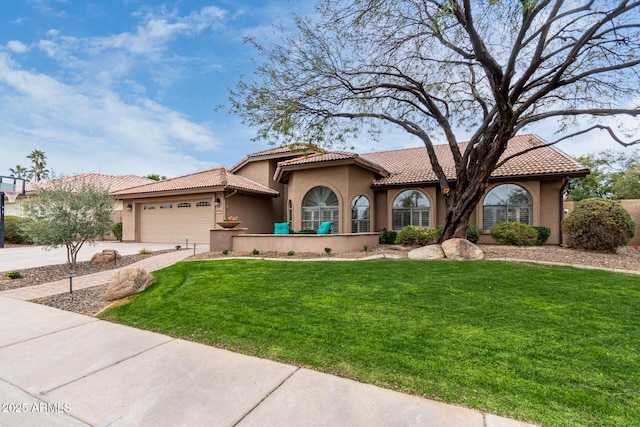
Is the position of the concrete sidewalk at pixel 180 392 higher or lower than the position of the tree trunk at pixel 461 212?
lower

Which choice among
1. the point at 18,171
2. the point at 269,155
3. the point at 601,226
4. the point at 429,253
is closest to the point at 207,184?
the point at 269,155

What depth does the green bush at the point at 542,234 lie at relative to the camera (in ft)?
43.1

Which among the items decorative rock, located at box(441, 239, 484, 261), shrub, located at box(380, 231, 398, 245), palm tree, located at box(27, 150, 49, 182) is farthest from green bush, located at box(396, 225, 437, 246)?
palm tree, located at box(27, 150, 49, 182)

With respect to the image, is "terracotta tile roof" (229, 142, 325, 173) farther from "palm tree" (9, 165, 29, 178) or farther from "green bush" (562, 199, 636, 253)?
"palm tree" (9, 165, 29, 178)

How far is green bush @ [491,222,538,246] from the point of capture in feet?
41.8

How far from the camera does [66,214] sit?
8.91 m

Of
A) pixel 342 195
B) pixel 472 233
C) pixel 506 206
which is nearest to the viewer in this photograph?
pixel 472 233

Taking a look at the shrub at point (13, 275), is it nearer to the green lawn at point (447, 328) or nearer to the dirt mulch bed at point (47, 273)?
the dirt mulch bed at point (47, 273)

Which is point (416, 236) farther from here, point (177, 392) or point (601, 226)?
point (177, 392)

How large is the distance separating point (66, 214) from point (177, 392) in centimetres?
881

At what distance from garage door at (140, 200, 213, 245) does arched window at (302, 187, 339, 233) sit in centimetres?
577

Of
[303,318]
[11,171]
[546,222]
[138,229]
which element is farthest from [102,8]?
[11,171]

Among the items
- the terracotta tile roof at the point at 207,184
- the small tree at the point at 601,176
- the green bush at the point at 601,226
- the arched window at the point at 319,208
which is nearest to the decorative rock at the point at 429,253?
the arched window at the point at 319,208

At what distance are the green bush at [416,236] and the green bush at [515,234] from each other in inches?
110
